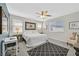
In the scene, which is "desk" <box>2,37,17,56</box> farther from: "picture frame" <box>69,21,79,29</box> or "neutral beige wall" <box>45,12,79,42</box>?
"picture frame" <box>69,21,79,29</box>

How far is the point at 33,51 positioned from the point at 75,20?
4.79ft

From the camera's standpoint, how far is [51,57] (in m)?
2.17

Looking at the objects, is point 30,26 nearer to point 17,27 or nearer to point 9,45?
point 17,27

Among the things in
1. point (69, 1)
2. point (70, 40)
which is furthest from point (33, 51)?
point (69, 1)

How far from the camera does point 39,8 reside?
2.13 meters

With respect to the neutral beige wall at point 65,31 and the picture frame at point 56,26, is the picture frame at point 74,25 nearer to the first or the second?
the neutral beige wall at point 65,31

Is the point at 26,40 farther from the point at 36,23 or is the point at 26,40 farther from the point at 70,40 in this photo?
the point at 70,40

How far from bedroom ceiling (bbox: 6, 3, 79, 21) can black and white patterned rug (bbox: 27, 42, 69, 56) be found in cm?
81

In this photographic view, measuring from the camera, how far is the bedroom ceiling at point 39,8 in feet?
6.84

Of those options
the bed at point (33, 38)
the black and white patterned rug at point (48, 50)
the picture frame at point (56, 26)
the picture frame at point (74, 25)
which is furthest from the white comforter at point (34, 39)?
the picture frame at point (74, 25)

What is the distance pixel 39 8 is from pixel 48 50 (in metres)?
1.19

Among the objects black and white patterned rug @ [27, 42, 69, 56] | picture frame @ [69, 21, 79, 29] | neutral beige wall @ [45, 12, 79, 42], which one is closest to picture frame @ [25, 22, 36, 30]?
neutral beige wall @ [45, 12, 79, 42]

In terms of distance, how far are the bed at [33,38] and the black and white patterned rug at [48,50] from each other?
0.48 ft

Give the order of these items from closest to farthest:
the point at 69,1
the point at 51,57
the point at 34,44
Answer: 1. the point at 69,1
2. the point at 51,57
3. the point at 34,44
